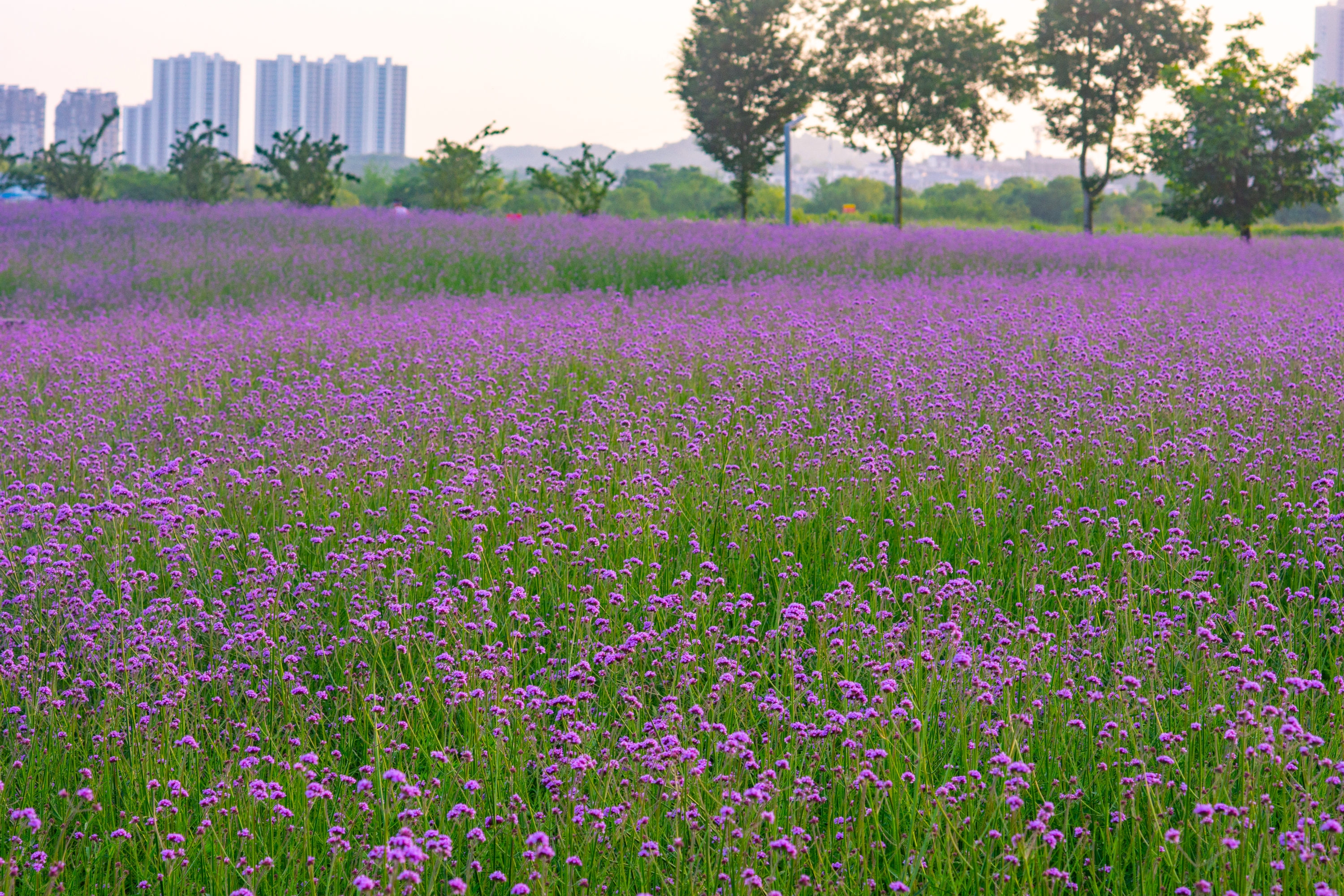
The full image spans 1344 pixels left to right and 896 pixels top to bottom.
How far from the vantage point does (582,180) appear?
23.6 meters

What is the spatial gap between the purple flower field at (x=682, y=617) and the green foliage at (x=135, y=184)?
32748 mm

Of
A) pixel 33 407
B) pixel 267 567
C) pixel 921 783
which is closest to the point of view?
pixel 921 783

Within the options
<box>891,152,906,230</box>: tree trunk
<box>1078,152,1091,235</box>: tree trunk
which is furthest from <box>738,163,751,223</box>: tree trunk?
<box>1078,152,1091,235</box>: tree trunk

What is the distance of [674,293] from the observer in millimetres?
11914

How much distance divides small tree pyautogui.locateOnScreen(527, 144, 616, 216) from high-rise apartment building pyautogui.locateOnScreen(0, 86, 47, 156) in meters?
185

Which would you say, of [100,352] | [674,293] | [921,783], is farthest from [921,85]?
[921,783]

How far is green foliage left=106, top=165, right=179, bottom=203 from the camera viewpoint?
39750 mm

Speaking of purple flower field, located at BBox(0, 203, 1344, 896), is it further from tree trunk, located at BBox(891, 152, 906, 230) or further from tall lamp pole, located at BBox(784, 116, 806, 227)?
tree trunk, located at BBox(891, 152, 906, 230)

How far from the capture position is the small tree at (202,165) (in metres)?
21.8

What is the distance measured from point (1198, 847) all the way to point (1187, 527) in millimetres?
2043

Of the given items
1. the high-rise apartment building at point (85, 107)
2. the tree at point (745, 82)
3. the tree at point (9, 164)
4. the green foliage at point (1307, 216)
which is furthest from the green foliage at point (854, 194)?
the high-rise apartment building at point (85, 107)

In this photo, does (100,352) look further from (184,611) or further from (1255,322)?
(1255,322)

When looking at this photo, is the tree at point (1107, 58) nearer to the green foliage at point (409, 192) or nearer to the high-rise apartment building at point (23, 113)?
the green foliage at point (409, 192)

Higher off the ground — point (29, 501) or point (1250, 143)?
point (1250, 143)
